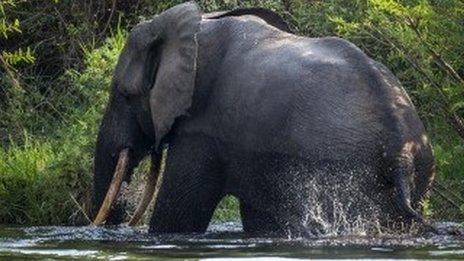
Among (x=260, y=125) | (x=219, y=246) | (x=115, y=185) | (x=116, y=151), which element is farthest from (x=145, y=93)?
(x=219, y=246)

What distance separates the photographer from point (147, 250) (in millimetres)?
9992

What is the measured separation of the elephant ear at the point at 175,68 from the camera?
11492mm

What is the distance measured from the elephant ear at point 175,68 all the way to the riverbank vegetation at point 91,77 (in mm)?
1052

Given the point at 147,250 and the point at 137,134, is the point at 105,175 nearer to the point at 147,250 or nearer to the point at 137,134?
the point at 137,134

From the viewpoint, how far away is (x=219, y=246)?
1020cm

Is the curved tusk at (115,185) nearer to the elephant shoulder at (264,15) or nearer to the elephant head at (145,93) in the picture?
the elephant head at (145,93)

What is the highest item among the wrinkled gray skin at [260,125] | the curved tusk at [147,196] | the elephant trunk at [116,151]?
the wrinkled gray skin at [260,125]

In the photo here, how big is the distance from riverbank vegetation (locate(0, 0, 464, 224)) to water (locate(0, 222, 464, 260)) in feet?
3.88

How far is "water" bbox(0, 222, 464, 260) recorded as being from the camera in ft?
30.5

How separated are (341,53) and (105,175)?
7.87 feet

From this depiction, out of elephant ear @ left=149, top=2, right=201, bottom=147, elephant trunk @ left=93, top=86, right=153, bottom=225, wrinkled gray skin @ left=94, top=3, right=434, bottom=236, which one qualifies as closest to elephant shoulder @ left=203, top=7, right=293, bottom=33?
wrinkled gray skin @ left=94, top=3, right=434, bottom=236

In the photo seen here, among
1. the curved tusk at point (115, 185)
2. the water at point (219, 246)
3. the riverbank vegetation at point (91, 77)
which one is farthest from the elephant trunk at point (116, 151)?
the riverbank vegetation at point (91, 77)

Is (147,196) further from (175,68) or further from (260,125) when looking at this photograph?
(260,125)

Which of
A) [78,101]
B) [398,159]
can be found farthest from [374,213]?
[78,101]
